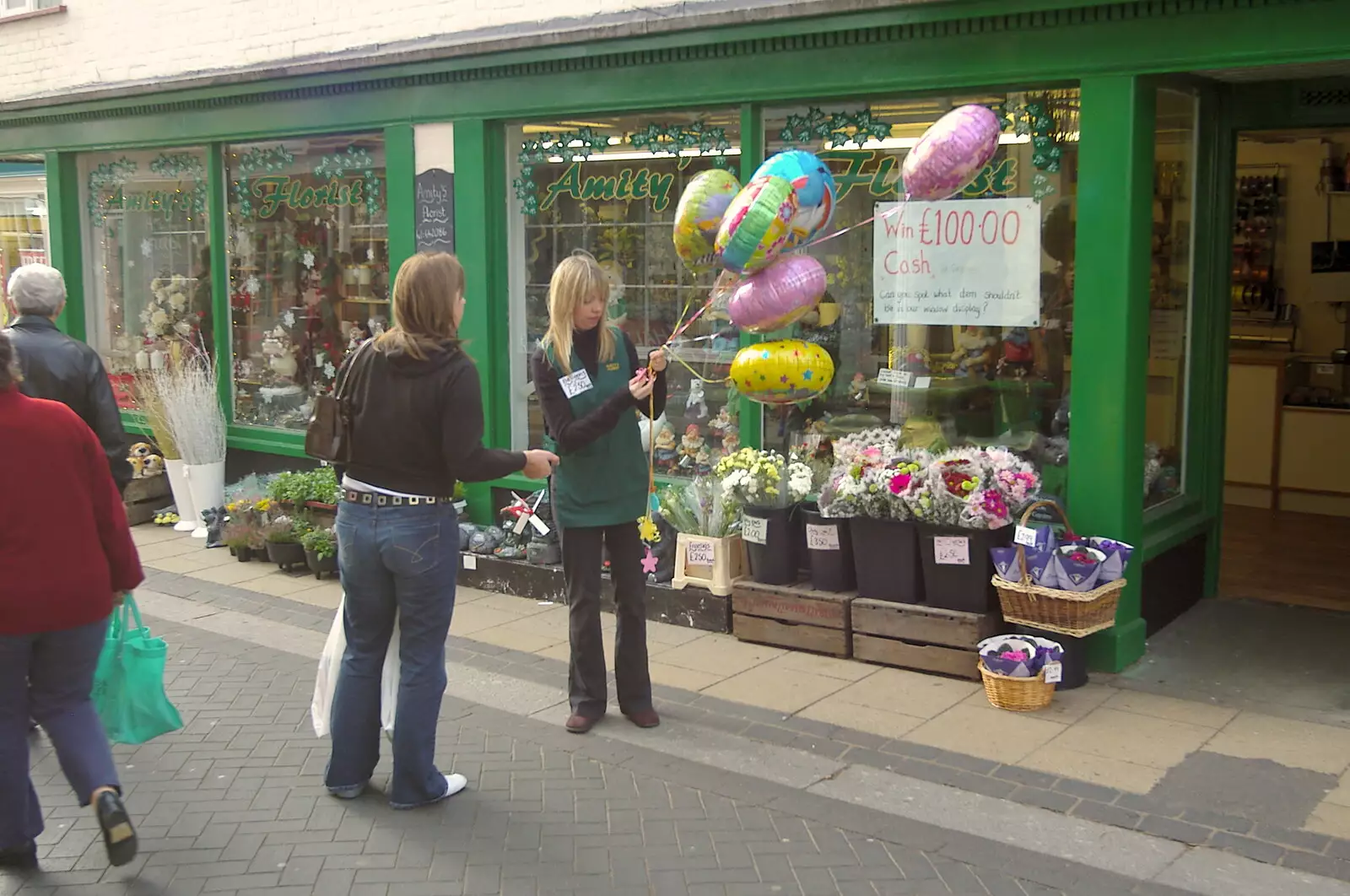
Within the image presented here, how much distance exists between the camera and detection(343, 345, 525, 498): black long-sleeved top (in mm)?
4617

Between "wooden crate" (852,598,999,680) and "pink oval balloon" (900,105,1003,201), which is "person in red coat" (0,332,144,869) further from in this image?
"pink oval balloon" (900,105,1003,201)

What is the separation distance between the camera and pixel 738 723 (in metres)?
5.70

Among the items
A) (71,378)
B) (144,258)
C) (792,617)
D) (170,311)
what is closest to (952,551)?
(792,617)

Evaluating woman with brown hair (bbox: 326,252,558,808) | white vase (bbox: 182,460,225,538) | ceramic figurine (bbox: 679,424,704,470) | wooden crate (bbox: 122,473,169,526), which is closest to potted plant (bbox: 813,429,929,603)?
ceramic figurine (bbox: 679,424,704,470)

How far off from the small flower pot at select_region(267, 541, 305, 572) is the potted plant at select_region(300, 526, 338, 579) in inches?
2.0

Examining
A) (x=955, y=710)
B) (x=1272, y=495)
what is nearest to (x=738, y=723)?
(x=955, y=710)

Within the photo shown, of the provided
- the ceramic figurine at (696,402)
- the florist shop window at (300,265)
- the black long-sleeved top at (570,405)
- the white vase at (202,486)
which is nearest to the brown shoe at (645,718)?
the black long-sleeved top at (570,405)

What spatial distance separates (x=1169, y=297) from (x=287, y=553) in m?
5.40

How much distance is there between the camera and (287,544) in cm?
859

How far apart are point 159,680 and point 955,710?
3.17 metres

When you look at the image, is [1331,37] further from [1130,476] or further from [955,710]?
[955,710]

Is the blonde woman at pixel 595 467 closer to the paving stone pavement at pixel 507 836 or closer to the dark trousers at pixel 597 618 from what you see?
the dark trousers at pixel 597 618

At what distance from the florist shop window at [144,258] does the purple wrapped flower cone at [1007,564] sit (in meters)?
7.16

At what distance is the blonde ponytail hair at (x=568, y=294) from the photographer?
17.4ft
